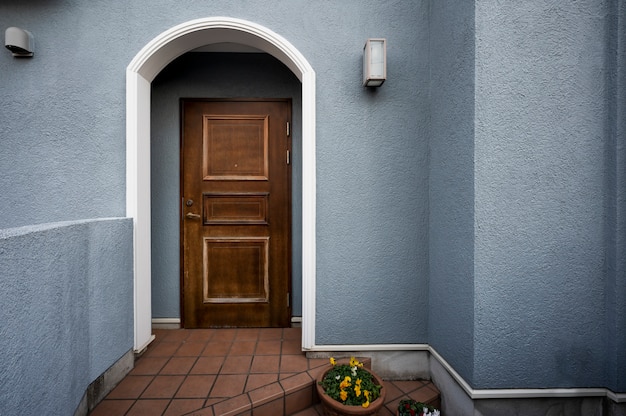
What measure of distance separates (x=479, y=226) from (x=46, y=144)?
3.27 metres

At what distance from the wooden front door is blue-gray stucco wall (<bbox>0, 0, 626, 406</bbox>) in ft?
2.34

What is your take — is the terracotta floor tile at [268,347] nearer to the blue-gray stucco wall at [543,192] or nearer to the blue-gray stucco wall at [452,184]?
the blue-gray stucco wall at [452,184]

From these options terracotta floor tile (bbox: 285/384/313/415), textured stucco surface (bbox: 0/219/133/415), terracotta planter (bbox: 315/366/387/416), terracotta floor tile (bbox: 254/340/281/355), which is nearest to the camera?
textured stucco surface (bbox: 0/219/133/415)

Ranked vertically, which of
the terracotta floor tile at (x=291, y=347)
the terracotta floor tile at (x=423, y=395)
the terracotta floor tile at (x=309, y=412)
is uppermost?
the terracotta floor tile at (x=291, y=347)

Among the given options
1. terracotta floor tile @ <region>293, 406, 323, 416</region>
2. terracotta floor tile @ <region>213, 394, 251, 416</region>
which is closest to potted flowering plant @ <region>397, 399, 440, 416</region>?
terracotta floor tile @ <region>293, 406, 323, 416</region>

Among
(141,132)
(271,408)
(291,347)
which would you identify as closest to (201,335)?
(291,347)

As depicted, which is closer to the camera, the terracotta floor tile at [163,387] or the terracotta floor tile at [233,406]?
the terracotta floor tile at [233,406]

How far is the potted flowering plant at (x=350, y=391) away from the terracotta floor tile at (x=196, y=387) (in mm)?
791

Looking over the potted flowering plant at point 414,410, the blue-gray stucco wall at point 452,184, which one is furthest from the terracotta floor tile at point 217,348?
the blue-gray stucco wall at point 452,184

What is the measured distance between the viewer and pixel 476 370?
173 cm

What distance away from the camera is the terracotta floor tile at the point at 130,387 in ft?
6.23

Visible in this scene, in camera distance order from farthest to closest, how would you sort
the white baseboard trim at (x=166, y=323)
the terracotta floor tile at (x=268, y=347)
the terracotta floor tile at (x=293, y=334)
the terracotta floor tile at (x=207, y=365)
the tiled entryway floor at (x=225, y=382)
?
the white baseboard trim at (x=166, y=323) → the terracotta floor tile at (x=293, y=334) → the terracotta floor tile at (x=268, y=347) → the terracotta floor tile at (x=207, y=365) → the tiled entryway floor at (x=225, y=382)

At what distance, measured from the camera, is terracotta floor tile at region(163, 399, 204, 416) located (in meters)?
1.73

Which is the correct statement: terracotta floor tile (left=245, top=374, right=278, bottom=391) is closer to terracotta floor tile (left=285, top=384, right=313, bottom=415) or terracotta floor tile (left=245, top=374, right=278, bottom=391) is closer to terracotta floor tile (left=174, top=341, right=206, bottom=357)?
terracotta floor tile (left=285, top=384, right=313, bottom=415)
